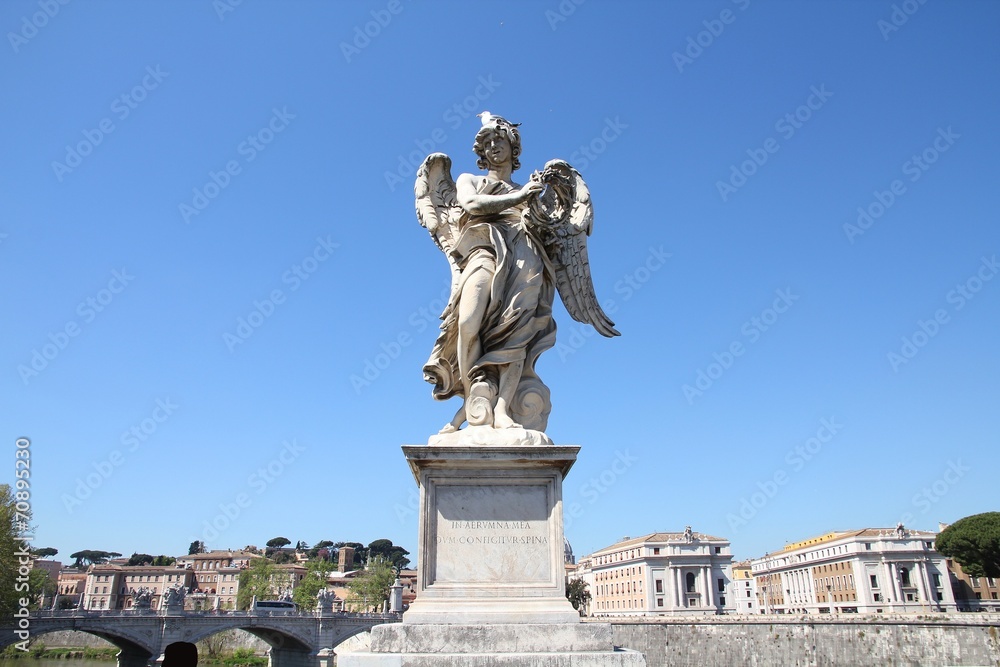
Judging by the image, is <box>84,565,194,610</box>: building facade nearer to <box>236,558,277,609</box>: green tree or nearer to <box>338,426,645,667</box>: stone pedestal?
<box>236,558,277,609</box>: green tree

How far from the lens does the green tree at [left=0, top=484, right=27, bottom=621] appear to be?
34938mm

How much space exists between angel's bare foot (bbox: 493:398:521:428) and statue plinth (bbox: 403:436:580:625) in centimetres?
18

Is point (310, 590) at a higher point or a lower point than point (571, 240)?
lower

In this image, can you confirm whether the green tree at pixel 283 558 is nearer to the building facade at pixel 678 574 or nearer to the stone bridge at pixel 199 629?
the building facade at pixel 678 574

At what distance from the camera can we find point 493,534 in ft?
18.3

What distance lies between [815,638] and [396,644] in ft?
135

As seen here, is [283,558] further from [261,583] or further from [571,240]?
[571,240]

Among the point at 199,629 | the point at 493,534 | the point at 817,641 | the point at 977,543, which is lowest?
the point at 817,641

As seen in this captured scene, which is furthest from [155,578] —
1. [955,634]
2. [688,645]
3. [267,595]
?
[955,634]

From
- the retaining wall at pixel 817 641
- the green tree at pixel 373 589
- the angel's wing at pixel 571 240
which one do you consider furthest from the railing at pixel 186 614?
the angel's wing at pixel 571 240

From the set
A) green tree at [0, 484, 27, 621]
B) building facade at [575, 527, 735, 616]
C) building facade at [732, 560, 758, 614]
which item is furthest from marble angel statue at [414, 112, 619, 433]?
building facade at [732, 560, 758, 614]

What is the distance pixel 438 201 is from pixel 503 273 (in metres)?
1.31

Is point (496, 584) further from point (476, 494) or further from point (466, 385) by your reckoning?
point (466, 385)

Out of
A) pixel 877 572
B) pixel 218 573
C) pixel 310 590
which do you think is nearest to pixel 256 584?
pixel 310 590
